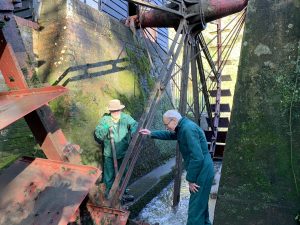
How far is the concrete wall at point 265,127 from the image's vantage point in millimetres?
2115

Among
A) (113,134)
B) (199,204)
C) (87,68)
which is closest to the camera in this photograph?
(199,204)

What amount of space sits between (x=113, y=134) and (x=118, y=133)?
0.08 m

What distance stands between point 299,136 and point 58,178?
197 cm

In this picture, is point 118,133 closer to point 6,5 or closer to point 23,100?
point 23,100

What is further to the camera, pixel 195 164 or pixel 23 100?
pixel 195 164

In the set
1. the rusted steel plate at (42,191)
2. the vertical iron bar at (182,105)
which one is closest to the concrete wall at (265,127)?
the rusted steel plate at (42,191)

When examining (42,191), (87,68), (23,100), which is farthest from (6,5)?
(87,68)

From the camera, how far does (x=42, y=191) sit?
2.66 metres

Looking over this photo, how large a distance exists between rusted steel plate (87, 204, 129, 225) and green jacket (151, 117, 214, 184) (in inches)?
39.6

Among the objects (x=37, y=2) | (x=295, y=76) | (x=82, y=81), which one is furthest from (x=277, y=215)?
(x=37, y=2)

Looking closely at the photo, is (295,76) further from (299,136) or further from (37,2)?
(37,2)

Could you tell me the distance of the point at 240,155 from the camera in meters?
→ 2.25

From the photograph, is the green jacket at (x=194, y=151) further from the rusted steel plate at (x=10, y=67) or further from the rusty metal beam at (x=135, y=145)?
the rusted steel plate at (x=10, y=67)

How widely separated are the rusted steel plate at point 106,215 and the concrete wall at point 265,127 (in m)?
1.04
